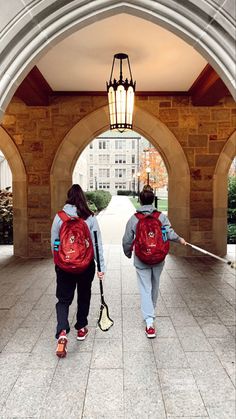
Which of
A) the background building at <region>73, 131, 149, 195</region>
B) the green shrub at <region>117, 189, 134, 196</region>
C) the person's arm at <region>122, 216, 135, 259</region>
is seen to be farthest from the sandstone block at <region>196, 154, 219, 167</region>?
the background building at <region>73, 131, 149, 195</region>

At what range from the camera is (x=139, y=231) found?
10.0ft

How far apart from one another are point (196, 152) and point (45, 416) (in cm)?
535

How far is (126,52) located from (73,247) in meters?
3.07

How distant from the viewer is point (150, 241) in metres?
3.01

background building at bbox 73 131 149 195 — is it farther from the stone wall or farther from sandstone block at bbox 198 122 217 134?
sandstone block at bbox 198 122 217 134

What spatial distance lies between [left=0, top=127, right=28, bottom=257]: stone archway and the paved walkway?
7.30 feet

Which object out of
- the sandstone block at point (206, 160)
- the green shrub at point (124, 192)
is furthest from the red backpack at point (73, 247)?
the green shrub at point (124, 192)

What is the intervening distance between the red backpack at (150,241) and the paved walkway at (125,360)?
0.69 metres

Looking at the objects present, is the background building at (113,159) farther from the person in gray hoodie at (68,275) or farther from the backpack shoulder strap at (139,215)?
the person in gray hoodie at (68,275)

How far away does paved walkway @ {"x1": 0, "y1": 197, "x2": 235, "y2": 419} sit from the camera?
210 cm

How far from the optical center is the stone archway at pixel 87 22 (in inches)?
84.1

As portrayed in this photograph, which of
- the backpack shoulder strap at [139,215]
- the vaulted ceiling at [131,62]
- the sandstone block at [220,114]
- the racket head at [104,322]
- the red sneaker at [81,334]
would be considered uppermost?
the vaulted ceiling at [131,62]

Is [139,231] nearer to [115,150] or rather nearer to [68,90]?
[68,90]

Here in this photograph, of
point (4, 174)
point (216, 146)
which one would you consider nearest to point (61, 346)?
point (216, 146)
